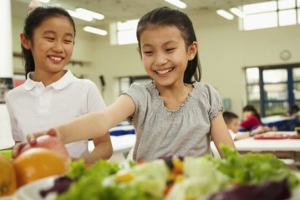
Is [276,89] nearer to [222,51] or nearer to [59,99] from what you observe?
[222,51]

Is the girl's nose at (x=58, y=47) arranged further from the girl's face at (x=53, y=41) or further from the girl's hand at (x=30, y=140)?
the girl's hand at (x=30, y=140)

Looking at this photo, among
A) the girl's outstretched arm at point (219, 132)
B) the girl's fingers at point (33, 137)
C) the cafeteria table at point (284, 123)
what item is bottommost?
the cafeteria table at point (284, 123)

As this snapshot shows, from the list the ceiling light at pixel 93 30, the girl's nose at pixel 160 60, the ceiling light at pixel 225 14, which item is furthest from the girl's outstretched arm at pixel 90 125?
the ceiling light at pixel 93 30

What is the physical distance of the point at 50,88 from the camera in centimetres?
187

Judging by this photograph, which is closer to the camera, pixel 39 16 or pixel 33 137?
pixel 33 137

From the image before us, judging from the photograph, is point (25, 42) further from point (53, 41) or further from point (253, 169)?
point (253, 169)

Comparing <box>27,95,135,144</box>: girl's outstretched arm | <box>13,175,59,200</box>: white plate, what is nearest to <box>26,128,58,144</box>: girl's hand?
<box>27,95,135,144</box>: girl's outstretched arm

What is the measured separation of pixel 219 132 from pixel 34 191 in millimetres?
1154

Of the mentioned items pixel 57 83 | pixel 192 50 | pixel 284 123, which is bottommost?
pixel 284 123

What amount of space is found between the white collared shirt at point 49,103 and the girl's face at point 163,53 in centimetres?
36

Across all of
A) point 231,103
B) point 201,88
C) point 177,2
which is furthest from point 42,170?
point 231,103

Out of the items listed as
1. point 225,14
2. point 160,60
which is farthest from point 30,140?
point 225,14

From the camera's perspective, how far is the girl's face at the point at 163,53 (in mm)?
1592

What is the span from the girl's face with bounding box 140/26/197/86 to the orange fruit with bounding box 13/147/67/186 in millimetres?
794
